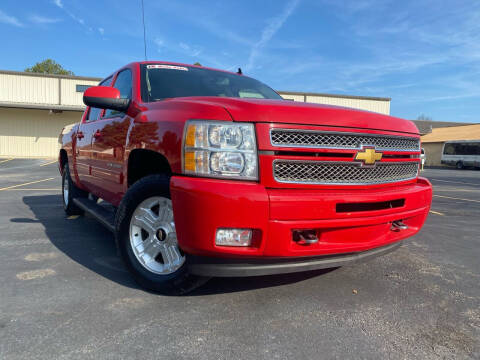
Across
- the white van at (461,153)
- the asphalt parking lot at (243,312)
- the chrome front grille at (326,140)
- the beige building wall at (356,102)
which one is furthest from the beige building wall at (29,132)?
the white van at (461,153)

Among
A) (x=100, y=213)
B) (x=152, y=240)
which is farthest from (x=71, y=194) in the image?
(x=152, y=240)

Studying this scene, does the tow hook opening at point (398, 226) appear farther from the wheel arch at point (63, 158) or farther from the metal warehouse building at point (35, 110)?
the metal warehouse building at point (35, 110)

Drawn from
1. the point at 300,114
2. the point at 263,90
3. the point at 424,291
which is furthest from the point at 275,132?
the point at 263,90

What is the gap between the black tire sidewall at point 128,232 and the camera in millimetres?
2280

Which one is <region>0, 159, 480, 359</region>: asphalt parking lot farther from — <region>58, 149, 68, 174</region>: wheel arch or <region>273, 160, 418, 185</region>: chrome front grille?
<region>58, 149, 68, 174</region>: wheel arch

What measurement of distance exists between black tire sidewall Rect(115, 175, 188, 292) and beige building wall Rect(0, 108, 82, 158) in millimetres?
24634

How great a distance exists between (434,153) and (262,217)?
3830 cm

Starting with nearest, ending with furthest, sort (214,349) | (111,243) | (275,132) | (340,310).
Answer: (214,349), (275,132), (340,310), (111,243)

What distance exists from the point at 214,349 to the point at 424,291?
1701 mm

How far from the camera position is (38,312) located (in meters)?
2.12

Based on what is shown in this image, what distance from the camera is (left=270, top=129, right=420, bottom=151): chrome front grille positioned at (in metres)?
2.03

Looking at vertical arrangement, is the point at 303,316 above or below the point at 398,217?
below

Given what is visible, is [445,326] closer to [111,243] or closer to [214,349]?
[214,349]

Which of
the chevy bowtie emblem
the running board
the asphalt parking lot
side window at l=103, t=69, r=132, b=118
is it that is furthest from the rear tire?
the chevy bowtie emblem
